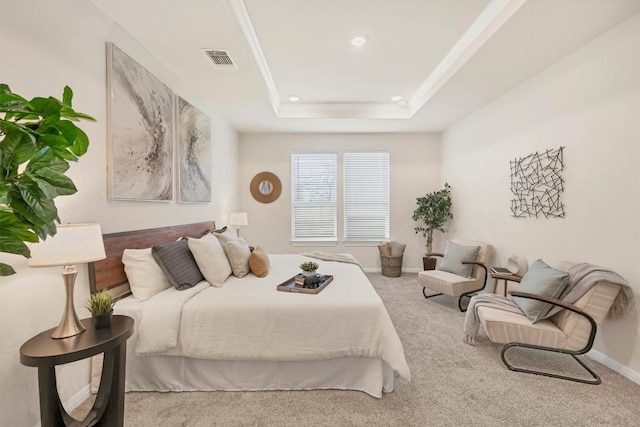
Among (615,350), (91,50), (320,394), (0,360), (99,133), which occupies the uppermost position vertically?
(91,50)

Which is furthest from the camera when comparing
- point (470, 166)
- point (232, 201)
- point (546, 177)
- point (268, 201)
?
point (268, 201)

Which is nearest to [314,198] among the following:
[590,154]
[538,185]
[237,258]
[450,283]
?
[450,283]

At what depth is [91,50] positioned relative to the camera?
2025mm

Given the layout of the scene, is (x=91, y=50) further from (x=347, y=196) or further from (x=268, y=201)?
(x=347, y=196)

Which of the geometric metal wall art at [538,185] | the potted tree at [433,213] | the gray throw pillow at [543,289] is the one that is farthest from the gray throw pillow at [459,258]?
the gray throw pillow at [543,289]

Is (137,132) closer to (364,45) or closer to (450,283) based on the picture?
(364,45)

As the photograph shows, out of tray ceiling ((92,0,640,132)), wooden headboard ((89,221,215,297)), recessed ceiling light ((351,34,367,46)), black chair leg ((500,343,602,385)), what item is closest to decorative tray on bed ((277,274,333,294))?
wooden headboard ((89,221,215,297))

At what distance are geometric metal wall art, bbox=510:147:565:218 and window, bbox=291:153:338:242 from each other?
302 centimetres

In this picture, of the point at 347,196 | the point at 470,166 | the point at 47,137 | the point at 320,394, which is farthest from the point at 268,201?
the point at 47,137

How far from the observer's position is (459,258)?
395 cm

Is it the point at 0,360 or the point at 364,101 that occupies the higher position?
the point at 364,101

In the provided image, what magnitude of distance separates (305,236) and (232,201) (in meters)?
1.54

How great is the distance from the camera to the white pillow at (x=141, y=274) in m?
2.17

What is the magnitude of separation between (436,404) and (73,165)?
2.85 meters
